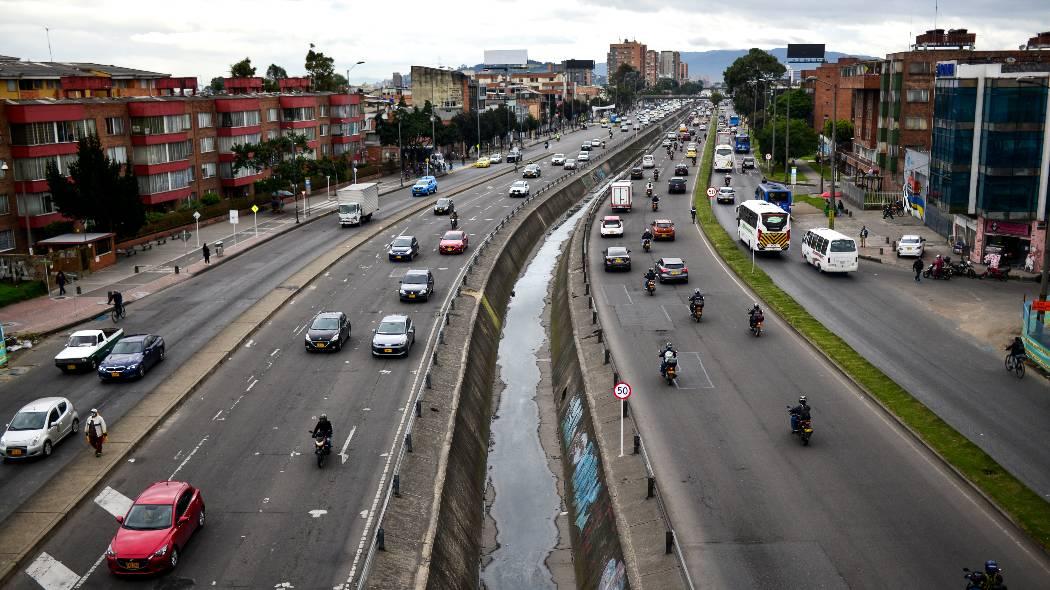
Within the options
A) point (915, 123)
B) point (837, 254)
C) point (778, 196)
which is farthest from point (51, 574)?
point (915, 123)

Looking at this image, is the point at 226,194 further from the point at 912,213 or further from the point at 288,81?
the point at 912,213

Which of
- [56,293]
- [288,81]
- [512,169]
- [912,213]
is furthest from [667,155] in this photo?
[56,293]

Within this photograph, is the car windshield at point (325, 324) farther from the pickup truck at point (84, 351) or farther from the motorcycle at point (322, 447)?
the motorcycle at point (322, 447)

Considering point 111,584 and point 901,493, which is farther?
point 901,493

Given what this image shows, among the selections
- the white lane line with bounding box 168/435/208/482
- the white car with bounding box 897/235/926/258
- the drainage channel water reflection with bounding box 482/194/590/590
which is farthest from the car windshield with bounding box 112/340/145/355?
the white car with bounding box 897/235/926/258

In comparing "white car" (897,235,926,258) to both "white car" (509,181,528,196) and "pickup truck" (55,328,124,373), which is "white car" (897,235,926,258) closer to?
"pickup truck" (55,328,124,373)

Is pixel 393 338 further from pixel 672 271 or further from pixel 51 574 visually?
pixel 672 271
